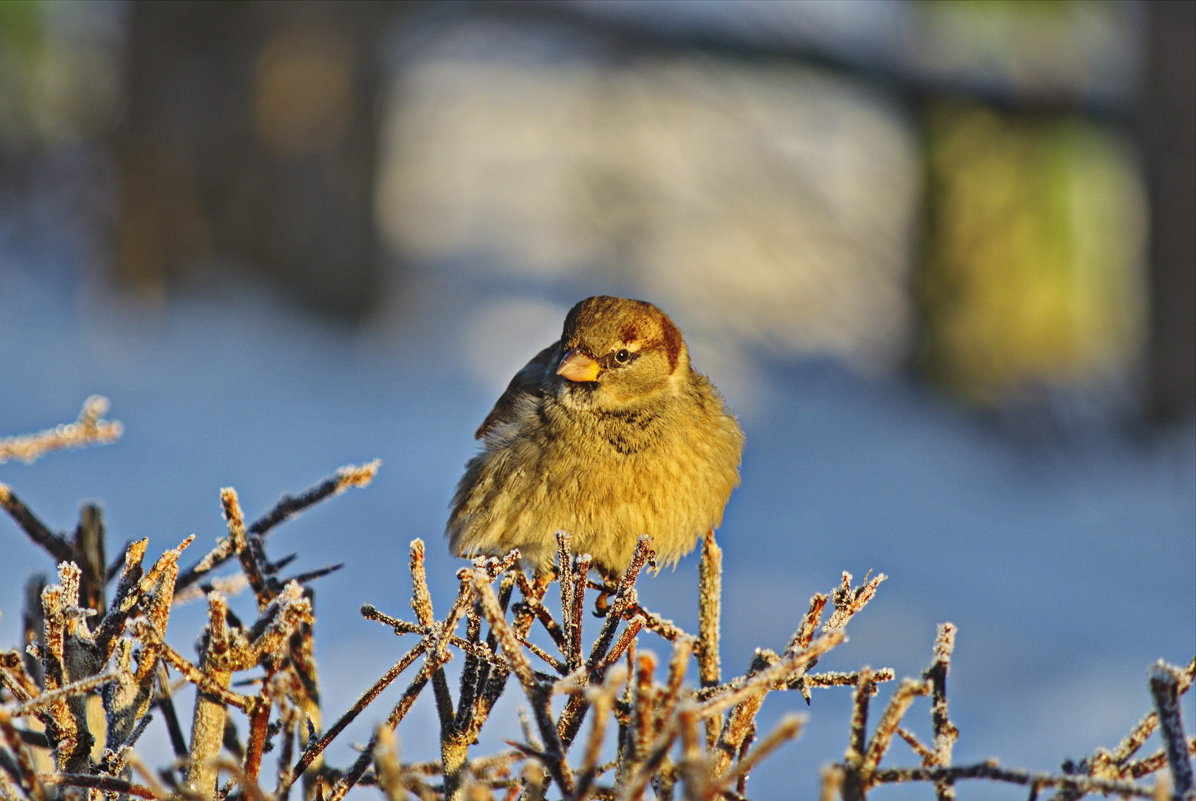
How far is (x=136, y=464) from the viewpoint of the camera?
609 centimetres

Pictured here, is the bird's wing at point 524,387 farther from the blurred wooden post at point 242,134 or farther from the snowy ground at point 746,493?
the blurred wooden post at point 242,134

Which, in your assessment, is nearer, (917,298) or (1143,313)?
(1143,313)

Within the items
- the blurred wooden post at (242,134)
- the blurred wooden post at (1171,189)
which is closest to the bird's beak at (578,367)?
the blurred wooden post at (1171,189)

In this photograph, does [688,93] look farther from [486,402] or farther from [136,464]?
[136,464]

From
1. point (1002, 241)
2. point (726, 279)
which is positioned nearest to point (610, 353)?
point (1002, 241)

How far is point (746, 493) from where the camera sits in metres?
6.92

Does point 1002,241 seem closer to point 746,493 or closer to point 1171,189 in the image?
point 1171,189

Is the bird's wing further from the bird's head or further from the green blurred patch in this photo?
the green blurred patch

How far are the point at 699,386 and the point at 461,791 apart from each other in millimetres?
1601

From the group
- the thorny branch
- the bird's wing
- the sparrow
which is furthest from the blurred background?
the thorny branch

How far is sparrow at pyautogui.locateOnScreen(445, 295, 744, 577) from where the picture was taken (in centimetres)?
257

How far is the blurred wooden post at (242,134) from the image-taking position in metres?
7.95

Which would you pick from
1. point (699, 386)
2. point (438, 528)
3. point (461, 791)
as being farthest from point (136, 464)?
point (461, 791)

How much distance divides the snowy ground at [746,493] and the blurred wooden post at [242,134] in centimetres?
42
